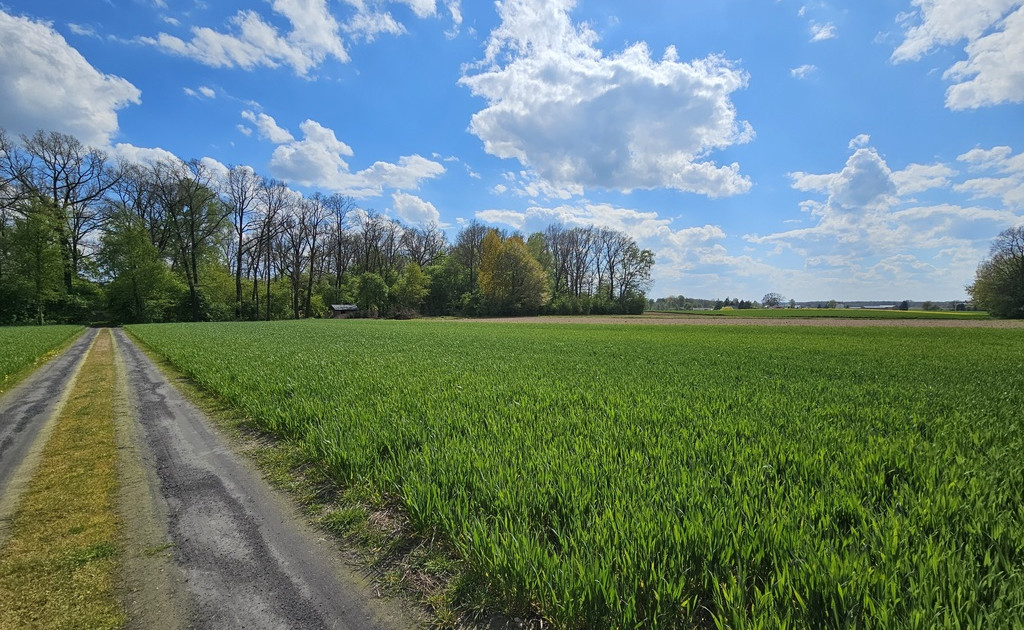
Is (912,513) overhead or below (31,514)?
overhead

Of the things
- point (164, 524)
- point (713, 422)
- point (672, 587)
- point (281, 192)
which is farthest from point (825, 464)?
point (281, 192)

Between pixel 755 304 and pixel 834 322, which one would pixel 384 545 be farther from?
pixel 755 304

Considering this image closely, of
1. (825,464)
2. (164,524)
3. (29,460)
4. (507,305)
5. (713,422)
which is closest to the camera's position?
(164,524)

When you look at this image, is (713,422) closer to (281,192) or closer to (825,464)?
(825,464)

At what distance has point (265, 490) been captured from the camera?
4102mm

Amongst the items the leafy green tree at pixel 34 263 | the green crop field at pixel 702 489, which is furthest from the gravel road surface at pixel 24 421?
the leafy green tree at pixel 34 263

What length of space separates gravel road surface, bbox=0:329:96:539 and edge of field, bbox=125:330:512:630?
1901 millimetres

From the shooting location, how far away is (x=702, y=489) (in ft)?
10.7

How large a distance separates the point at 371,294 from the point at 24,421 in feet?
214

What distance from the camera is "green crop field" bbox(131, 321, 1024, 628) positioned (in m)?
2.10

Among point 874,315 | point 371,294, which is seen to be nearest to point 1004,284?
point 874,315

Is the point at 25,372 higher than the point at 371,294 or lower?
lower

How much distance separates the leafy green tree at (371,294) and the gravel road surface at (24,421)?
190 feet

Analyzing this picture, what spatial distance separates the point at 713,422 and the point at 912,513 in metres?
2.39
